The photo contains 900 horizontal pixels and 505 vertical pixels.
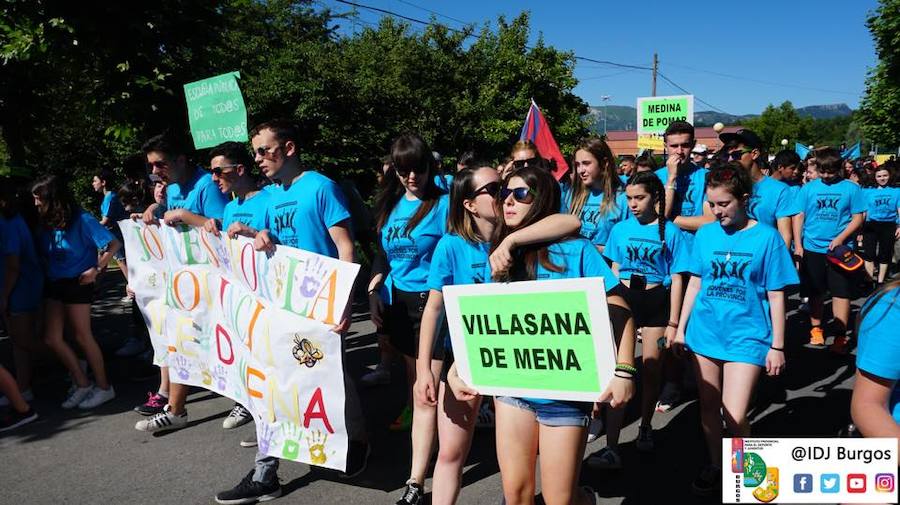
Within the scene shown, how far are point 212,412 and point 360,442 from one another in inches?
75.8

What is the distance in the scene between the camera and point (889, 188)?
9.57 m

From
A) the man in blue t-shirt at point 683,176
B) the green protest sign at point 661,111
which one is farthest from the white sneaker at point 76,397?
the green protest sign at point 661,111

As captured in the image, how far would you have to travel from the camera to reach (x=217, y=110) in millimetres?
5020

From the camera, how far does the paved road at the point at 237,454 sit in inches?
149

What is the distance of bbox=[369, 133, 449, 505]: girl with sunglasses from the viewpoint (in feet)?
12.4

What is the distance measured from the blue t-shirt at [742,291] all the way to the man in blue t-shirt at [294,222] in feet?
6.66

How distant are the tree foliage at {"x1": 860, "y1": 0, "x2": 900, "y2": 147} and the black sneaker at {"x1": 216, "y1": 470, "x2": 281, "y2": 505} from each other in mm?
28334

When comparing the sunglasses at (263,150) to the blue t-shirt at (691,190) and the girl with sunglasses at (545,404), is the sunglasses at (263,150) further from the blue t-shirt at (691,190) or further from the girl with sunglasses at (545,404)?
the blue t-shirt at (691,190)

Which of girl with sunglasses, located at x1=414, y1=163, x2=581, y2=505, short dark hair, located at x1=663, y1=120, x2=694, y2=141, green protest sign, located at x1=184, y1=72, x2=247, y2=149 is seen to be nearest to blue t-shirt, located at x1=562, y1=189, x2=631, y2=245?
short dark hair, located at x1=663, y1=120, x2=694, y2=141

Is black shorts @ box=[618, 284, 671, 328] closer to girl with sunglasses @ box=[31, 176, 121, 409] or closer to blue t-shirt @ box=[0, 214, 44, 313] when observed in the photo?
girl with sunglasses @ box=[31, 176, 121, 409]

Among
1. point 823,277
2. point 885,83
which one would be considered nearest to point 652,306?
point 823,277

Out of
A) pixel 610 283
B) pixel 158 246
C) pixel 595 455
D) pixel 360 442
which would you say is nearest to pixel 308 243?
pixel 360 442

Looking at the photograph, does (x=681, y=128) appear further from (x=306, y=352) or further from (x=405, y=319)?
(x=306, y=352)

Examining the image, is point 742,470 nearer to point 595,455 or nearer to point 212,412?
point 595,455
